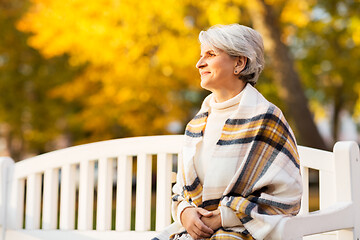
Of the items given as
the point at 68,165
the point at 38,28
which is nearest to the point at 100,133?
the point at 38,28

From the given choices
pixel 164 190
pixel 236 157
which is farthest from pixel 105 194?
pixel 236 157

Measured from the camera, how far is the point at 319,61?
13820 millimetres

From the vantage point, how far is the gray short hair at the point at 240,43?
2150mm

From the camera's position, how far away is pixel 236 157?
2096mm

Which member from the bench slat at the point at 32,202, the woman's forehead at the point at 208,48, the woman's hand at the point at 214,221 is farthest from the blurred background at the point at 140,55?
the woman's hand at the point at 214,221

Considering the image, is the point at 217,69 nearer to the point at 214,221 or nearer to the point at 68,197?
the point at 214,221

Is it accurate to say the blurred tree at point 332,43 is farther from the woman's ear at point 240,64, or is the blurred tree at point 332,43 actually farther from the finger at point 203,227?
the finger at point 203,227

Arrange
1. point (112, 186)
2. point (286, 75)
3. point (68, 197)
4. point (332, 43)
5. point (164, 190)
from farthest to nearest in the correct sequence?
point (332, 43), point (286, 75), point (68, 197), point (112, 186), point (164, 190)

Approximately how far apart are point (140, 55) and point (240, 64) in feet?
27.1

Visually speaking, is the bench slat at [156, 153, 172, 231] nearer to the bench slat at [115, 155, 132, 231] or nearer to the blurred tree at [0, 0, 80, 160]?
the bench slat at [115, 155, 132, 231]

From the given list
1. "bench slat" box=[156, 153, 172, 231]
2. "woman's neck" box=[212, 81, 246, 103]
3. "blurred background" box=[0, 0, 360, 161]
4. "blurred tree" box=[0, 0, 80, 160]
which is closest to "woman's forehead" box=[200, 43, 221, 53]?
"woman's neck" box=[212, 81, 246, 103]

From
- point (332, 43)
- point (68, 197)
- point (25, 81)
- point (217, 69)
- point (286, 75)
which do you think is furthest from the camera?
point (25, 81)

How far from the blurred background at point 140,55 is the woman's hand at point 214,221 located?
6.43 meters

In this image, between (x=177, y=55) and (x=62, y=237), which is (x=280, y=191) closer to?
(x=62, y=237)
